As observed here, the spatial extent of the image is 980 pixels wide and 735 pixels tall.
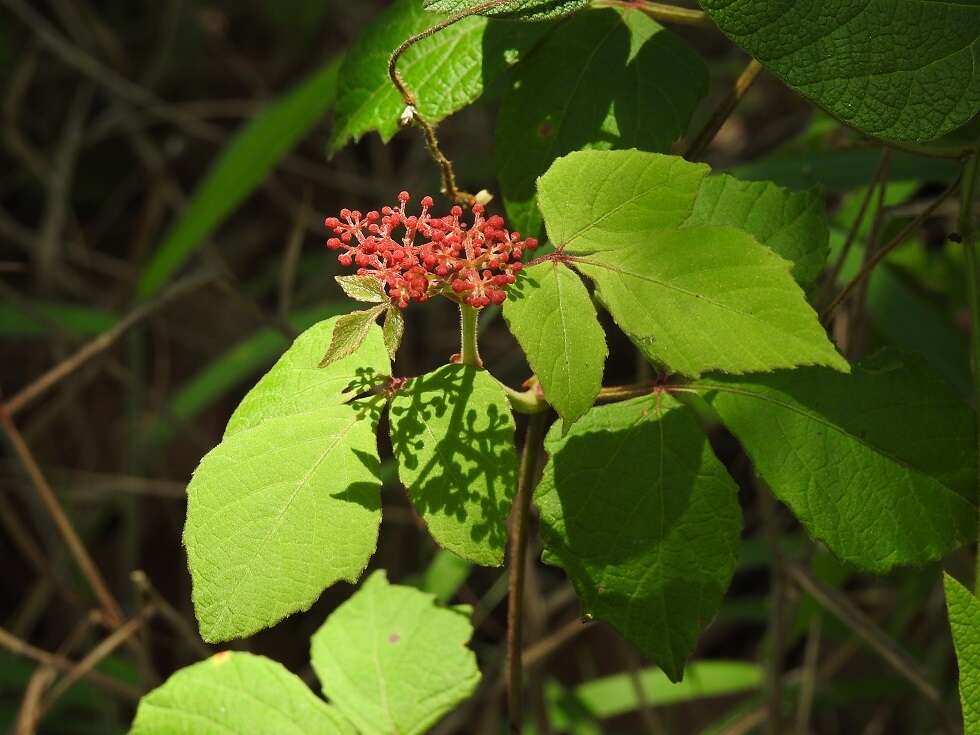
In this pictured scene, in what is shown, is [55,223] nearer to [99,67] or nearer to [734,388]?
[99,67]

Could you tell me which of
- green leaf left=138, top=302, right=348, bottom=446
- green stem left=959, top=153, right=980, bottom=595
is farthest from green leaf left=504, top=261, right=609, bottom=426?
green leaf left=138, top=302, right=348, bottom=446

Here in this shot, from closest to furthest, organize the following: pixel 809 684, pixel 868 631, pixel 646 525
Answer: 1. pixel 646 525
2. pixel 868 631
3. pixel 809 684

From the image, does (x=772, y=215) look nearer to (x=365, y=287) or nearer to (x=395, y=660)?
(x=365, y=287)

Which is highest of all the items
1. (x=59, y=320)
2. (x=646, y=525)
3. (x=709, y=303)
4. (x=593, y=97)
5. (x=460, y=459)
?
(x=593, y=97)

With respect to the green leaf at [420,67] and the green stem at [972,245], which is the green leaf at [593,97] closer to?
the green leaf at [420,67]

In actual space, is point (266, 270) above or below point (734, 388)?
below

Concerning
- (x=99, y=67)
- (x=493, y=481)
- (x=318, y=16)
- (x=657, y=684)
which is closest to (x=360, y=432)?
(x=493, y=481)

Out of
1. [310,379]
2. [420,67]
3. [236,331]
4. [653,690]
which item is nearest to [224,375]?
[236,331]
